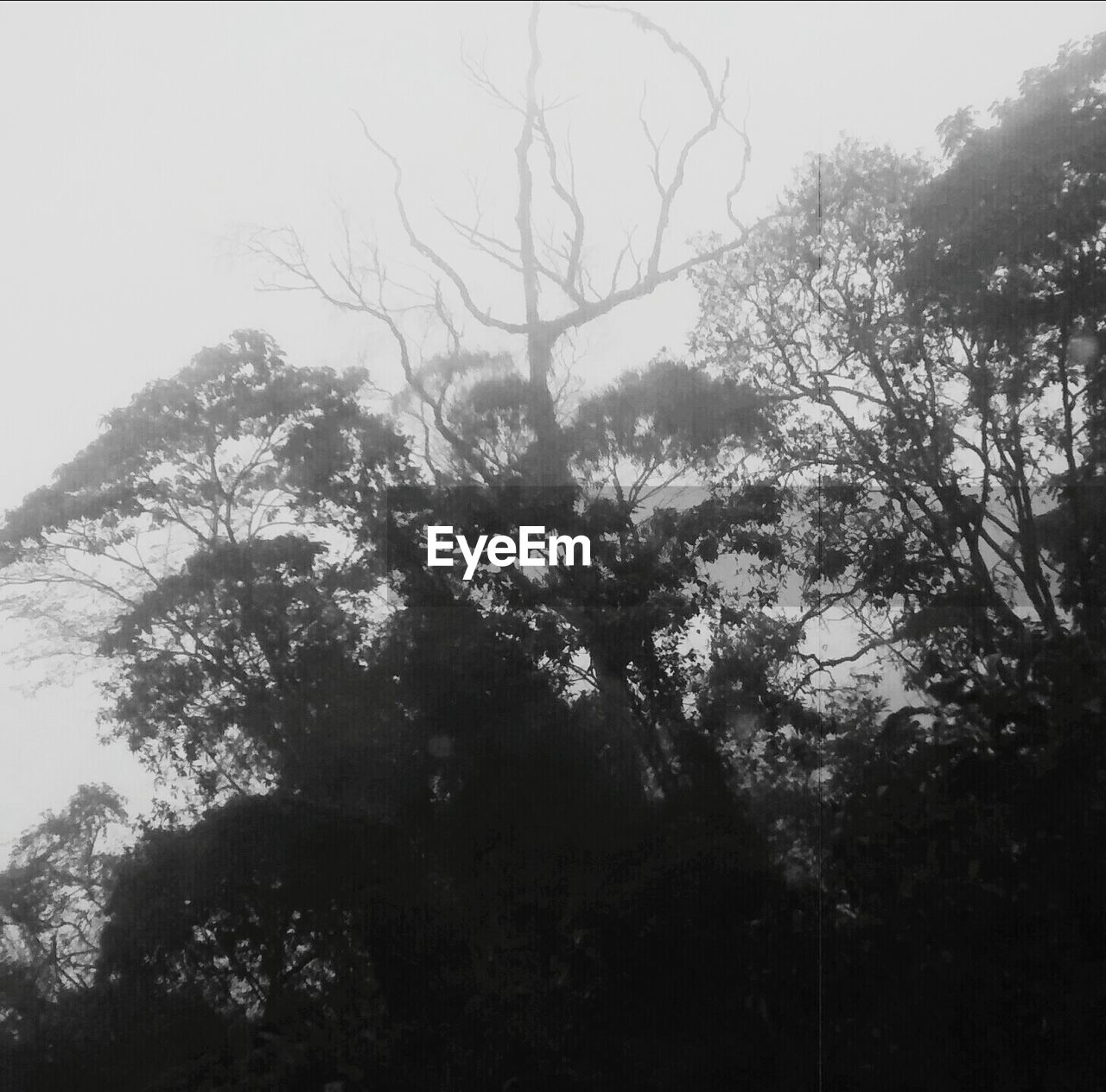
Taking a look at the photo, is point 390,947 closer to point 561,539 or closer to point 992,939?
point 561,539

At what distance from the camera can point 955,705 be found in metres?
5.22

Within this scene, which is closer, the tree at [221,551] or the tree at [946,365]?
the tree at [221,551]

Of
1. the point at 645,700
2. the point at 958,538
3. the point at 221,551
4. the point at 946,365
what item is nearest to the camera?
the point at 645,700

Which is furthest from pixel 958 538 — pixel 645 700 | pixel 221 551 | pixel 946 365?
pixel 221 551

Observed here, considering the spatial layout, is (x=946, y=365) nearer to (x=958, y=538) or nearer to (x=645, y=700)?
(x=958, y=538)

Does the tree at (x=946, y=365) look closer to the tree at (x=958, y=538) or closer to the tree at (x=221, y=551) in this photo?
the tree at (x=958, y=538)

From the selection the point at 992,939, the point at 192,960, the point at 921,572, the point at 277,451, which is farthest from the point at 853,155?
the point at 192,960

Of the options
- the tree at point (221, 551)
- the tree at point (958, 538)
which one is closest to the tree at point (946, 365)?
the tree at point (958, 538)

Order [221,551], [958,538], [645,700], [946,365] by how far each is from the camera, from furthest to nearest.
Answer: [946,365] < [958,538] < [221,551] < [645,700]

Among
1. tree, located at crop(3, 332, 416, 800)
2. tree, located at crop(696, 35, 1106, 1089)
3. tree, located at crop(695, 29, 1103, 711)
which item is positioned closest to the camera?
tree, located at crop(696, 35, 1106, 1089)

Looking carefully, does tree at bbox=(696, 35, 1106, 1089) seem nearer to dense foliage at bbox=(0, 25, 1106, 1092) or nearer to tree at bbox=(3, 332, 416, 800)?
dense foliage at bbox=(0, 25, 1106, 1092)

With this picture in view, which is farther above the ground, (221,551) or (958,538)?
(958,538)

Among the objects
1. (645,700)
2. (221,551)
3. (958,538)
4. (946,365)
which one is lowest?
(645,700)

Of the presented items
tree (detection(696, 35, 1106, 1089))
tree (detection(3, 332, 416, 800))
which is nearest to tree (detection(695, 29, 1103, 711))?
tree (detection(696, 35, 1106, 1089))
